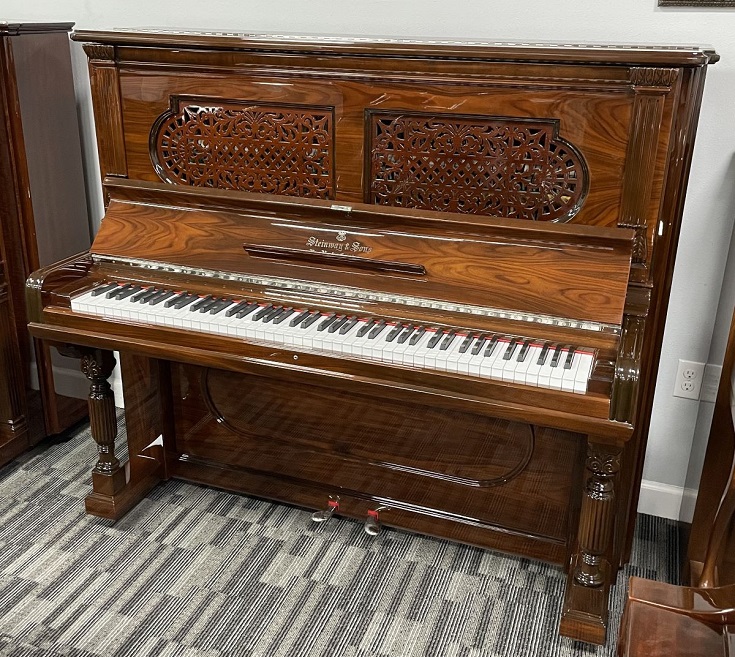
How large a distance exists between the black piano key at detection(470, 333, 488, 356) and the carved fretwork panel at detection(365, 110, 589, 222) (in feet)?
1.07

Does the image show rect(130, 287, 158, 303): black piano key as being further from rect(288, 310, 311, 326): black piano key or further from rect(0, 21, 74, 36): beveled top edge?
rect(0, 21, 74, 36): beveled top edge

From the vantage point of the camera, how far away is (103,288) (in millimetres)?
2102

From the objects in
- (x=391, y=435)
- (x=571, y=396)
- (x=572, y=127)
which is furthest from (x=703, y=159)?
(x=391, y=435)

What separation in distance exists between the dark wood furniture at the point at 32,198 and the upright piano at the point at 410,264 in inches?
15.1

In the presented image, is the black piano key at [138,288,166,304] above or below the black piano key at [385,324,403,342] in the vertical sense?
below

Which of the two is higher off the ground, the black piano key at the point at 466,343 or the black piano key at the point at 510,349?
the black piano key at the point at 510,349

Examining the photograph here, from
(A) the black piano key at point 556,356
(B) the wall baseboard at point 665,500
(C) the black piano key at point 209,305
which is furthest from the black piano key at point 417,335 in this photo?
(B) the wall baseboard at point 665,500

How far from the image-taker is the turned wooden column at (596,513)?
1756 mm

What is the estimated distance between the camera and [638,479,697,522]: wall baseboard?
7.89 feet

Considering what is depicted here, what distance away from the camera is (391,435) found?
2211 mm

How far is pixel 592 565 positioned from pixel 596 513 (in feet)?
0.54

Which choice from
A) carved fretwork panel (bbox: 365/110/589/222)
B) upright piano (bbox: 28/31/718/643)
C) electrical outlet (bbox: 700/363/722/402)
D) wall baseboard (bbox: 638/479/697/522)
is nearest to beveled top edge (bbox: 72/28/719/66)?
upright piano (bbox: 28/31/718/643)

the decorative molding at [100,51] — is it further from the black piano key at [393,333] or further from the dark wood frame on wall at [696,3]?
the dark wood frame on wall at [696,3]

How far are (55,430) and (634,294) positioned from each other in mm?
2033
